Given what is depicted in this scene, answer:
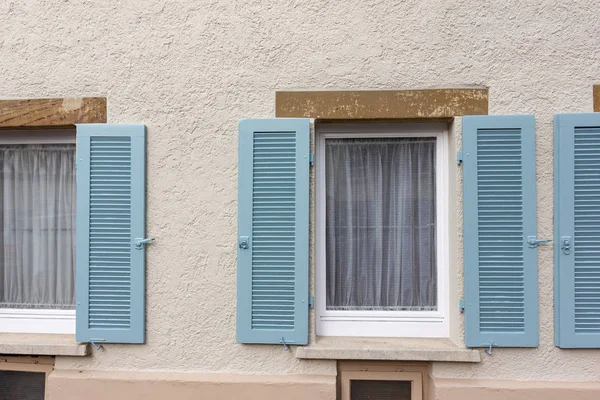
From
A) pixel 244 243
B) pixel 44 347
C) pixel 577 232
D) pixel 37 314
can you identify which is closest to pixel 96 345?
pixel 44 347

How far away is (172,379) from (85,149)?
1763 millimetres

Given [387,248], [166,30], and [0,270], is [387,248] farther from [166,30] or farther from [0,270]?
[0,270]

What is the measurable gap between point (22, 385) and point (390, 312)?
2.87 m

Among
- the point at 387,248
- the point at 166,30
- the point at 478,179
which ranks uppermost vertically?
the point at 166,30

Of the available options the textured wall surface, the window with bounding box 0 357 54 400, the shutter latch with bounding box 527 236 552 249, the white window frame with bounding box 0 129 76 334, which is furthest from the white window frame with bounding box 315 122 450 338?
the window with bounding box 0 357 54 400

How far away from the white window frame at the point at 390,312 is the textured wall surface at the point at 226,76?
0.31m

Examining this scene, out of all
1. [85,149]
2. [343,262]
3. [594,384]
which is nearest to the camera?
[594,384]

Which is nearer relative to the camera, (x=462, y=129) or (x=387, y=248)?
(x=462, y=129)

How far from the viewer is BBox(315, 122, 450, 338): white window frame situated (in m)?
3.04

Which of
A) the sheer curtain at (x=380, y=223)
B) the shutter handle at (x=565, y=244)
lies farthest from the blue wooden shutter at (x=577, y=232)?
the sheer curtain at (x=380, y=223)

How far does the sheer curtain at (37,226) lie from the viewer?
3.20 metres

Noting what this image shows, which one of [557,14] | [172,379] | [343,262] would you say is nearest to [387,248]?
[343,262]

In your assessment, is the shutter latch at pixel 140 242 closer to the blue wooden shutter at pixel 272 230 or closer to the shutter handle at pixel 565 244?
the blue wooden shutter at pixel 272 230

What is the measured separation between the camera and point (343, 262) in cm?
313
